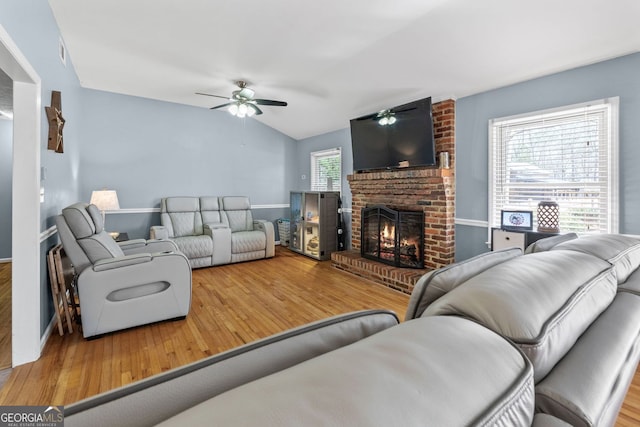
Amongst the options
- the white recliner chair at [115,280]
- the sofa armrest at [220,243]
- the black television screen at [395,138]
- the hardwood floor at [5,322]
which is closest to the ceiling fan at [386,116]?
the black television screen at [395,138]

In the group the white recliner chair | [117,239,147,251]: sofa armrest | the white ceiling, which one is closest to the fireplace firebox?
the white ceiling

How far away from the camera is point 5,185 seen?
4.84 m

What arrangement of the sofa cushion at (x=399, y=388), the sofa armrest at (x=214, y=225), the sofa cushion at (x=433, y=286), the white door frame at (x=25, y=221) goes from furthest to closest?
1. the sofa armrest at (x=214, y=225)
2. the white door frame at (x=25, y=221)
3. the sofa cushion at (x=433, y=286)
4. the sofa cushion at (x=399, y=388)

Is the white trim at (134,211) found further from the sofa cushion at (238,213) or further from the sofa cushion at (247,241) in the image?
the sofa cushion at (247,241)

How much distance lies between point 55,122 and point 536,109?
4.36 meters

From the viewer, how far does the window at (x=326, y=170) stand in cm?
553

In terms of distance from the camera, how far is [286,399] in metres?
0.35

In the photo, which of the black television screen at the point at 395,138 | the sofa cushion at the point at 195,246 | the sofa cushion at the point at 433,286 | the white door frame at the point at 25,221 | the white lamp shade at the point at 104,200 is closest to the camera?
the sofa cushion at the point at 433,286

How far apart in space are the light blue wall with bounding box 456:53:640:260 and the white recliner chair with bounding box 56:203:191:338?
10.3ft

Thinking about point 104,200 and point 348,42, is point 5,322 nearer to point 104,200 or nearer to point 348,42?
point 104,200

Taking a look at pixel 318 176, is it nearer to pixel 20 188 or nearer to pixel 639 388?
pixel 20 188

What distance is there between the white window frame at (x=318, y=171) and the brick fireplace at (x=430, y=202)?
135 centimetres

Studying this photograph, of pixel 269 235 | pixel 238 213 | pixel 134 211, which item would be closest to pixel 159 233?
pixel 134 211

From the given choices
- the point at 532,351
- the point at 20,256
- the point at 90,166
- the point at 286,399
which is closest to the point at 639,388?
the point at 532,351
